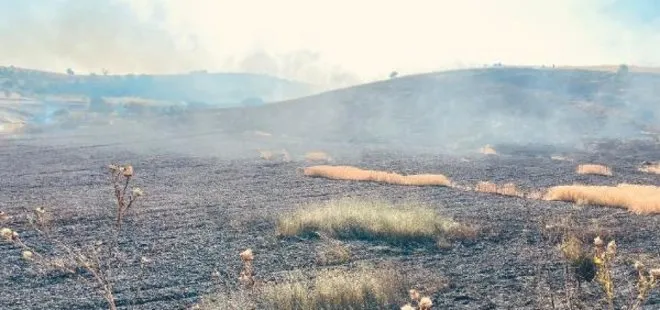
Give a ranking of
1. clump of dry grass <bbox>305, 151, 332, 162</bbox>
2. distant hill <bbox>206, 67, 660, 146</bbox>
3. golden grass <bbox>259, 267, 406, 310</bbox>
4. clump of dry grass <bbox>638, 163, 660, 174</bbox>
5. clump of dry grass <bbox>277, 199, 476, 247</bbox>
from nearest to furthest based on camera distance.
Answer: golden grass <bbox>259, 267, 406, 310</bbox>
clump of dry grass <bbox>277, 199, 476, 247</bbox>
clump of dry grass <bbox>638, 163, 660, 174</bbox>
clump of dry grass <bbox>305, 151, 332, 162</bbox>
distant hill <bbox>206, 67, 660, 146</bbox>

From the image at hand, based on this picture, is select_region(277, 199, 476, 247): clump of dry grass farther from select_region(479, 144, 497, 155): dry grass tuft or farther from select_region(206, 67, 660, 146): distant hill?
select_region(206, 67, 660, 146): distant hill

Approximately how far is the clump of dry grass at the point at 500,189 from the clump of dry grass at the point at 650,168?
39.9 feet

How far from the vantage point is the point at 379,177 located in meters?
28.1

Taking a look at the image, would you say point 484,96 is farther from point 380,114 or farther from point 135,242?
point 135,242

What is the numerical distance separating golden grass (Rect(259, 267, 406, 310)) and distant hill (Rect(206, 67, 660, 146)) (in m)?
46.9

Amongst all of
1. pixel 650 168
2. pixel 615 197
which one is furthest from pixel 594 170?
pixel 615 197

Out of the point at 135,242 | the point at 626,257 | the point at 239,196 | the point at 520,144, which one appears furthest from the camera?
the point at 520,144

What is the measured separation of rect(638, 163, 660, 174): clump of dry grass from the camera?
33.8 metres

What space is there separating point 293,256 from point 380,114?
60.0 m

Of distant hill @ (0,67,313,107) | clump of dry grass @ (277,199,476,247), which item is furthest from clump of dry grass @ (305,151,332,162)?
distant hill @ (0,67,313,107)

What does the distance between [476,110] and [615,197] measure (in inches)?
1974

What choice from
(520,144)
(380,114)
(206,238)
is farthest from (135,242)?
(380,114)

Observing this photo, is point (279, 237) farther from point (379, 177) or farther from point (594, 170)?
point (594, 170)

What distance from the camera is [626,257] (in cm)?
1351
